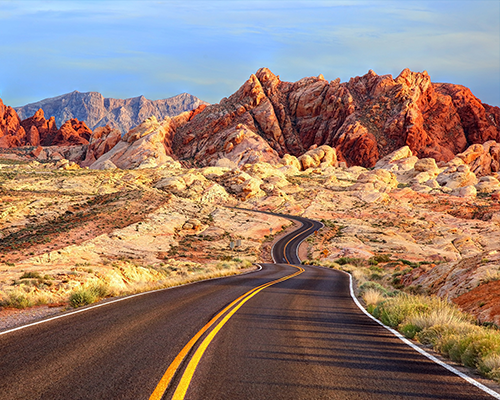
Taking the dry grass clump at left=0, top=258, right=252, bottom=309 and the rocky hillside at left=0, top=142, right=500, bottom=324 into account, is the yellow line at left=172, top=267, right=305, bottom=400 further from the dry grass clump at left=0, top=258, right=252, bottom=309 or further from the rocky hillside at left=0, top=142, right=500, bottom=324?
the rocky hillside at left=0, top=142, right=500, bottom=324

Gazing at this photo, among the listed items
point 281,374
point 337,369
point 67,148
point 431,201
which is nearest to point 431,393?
point 337,369

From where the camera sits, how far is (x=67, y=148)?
165500 millimetres

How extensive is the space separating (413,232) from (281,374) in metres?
69.5

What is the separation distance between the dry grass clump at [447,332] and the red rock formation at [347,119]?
13113 centimetres

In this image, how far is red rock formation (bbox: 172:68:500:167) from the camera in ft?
491

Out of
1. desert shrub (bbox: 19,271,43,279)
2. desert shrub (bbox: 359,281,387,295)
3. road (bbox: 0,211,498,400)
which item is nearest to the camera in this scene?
road (bbox: 0,211,498,400)

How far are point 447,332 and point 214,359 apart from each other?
5.04 m

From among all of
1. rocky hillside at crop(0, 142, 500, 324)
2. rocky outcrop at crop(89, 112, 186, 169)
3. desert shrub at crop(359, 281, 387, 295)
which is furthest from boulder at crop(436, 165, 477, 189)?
desert shrub at crop(359, 281, 387, 295)

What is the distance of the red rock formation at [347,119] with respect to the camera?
150 meters

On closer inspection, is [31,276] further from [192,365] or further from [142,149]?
[142,149]

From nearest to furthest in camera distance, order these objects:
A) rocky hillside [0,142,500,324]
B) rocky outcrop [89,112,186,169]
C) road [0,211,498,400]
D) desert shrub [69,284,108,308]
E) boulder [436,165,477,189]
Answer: road [0,211,498,400]
desert shrub [69,284,108,308]
rocky hillside [0,142,500,324]
boulder [436,165,477,189]
rocky outcrop [89,112,186,169]

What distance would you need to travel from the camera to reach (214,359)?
6324 millimetres

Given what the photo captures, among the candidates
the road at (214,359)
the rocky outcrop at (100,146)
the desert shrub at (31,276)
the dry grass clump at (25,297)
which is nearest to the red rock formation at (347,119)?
the rocky outcrop at (100,146)

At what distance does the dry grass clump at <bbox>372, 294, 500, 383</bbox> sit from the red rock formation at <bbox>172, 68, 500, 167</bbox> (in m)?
131
